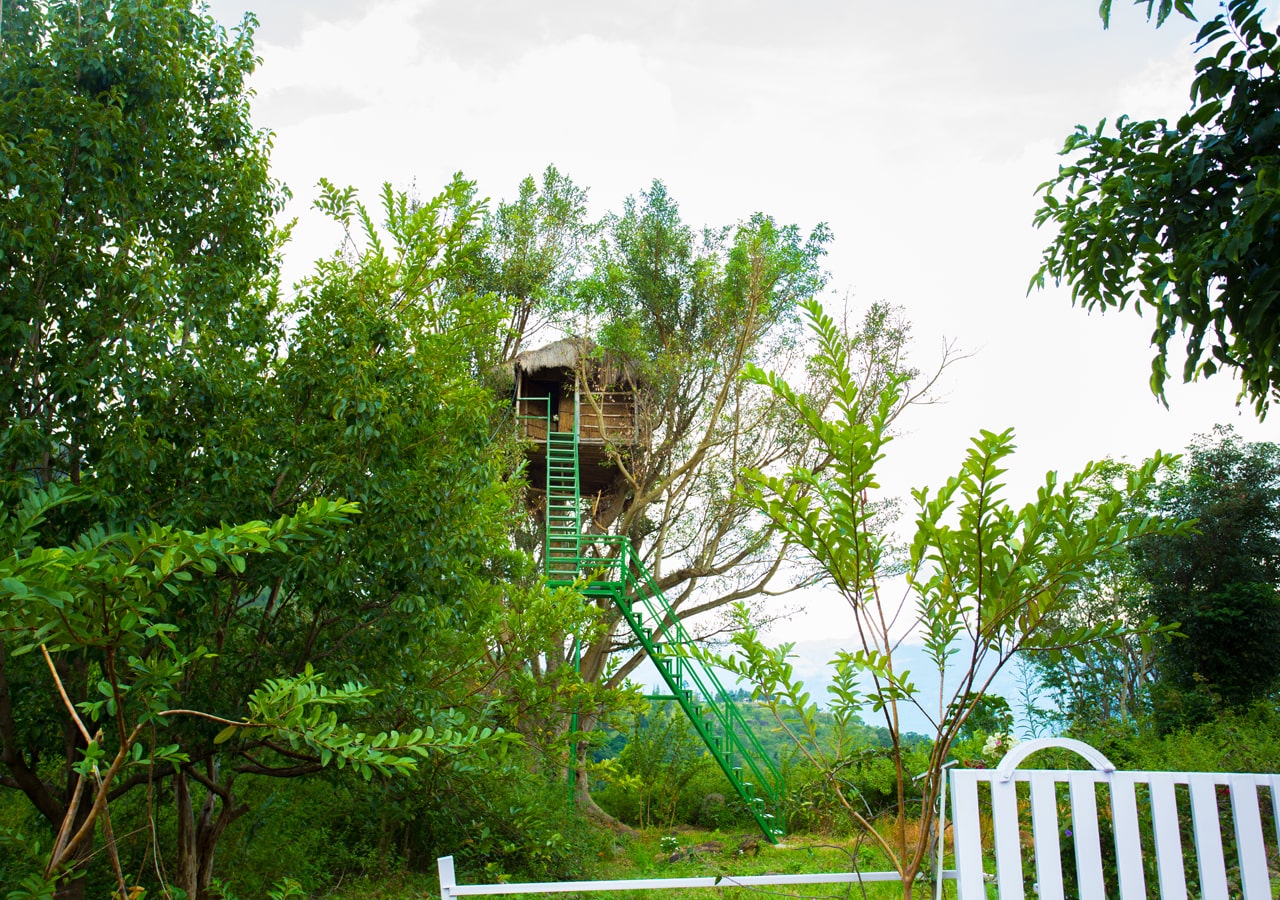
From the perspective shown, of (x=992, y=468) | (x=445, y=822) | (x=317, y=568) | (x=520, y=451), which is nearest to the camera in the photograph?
(x=992, y=468)

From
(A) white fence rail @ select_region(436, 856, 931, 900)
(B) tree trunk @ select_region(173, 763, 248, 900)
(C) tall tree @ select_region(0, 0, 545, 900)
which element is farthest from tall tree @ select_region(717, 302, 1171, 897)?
(B) tree trunk @ select_region(173, 763, 248, 900)

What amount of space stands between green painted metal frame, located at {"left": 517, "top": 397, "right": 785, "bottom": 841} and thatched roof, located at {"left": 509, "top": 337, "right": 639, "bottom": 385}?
2.55 feet

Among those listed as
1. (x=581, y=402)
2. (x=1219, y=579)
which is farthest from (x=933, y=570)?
(x=581, y=402)

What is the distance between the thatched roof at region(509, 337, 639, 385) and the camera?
1042 cm

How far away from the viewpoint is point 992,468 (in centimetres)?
214

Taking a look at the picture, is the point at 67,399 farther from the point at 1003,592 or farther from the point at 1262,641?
the point at 1262,641

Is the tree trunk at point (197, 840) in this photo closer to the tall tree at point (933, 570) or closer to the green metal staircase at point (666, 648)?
the tall tree at point (933, 570)

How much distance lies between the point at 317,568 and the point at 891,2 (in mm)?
5818

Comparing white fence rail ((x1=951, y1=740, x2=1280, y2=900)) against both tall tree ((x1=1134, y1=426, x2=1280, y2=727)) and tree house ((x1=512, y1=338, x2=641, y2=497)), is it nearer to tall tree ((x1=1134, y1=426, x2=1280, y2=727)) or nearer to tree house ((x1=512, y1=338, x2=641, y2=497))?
tall tree ((x1=1134, y1=426, x2=1280, y2=727))

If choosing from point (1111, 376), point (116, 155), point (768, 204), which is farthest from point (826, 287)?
point (116, 155)

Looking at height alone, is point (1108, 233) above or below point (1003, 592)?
above

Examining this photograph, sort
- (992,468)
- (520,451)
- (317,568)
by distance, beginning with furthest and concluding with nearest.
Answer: (520,451)
(317,568)
(992,468)

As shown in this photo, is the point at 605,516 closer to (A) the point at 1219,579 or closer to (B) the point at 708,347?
(B) the point at 708,347

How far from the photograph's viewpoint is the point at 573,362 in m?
10.7
